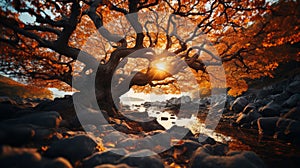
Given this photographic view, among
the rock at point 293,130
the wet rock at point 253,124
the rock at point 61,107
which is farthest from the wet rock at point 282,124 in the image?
the rock at point 61,107

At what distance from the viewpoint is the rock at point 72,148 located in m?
3.94

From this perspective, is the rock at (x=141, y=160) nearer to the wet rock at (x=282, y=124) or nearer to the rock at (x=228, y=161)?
the rock at (x=228, y=161)

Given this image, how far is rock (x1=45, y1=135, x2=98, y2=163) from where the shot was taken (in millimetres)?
3941

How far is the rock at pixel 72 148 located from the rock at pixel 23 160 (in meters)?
1.15

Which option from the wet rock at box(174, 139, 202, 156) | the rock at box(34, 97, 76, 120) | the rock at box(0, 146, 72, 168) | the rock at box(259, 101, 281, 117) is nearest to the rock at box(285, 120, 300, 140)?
the rock at box(259, 101, 281, 117)

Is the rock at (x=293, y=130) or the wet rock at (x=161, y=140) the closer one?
the wet rock at (x=161, y=140)

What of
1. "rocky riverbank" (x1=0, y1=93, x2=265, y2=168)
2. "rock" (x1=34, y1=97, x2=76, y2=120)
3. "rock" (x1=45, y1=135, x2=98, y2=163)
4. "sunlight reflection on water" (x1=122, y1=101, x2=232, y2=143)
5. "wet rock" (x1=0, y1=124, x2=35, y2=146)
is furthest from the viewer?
"sunlight reflection on water" (x1=122, y1=101, x2=232, y2=143)

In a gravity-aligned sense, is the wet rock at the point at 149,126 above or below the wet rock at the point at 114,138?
below

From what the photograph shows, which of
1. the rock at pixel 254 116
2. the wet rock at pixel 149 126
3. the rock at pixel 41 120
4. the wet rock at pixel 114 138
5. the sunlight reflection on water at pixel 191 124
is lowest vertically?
the sunlight reflection on water at pixel 191 124

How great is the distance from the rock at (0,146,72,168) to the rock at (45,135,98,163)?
1150mm

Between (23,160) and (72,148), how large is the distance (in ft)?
4.57

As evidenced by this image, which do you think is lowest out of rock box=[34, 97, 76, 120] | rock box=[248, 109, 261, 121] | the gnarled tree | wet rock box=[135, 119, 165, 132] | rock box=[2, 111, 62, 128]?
wet rock box=[135, 119, 165, 132]

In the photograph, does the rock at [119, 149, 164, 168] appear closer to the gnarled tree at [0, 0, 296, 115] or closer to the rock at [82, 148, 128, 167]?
the rock at [82, 148, 128, 167]

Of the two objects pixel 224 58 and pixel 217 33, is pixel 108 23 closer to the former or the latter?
pixel 217 33
